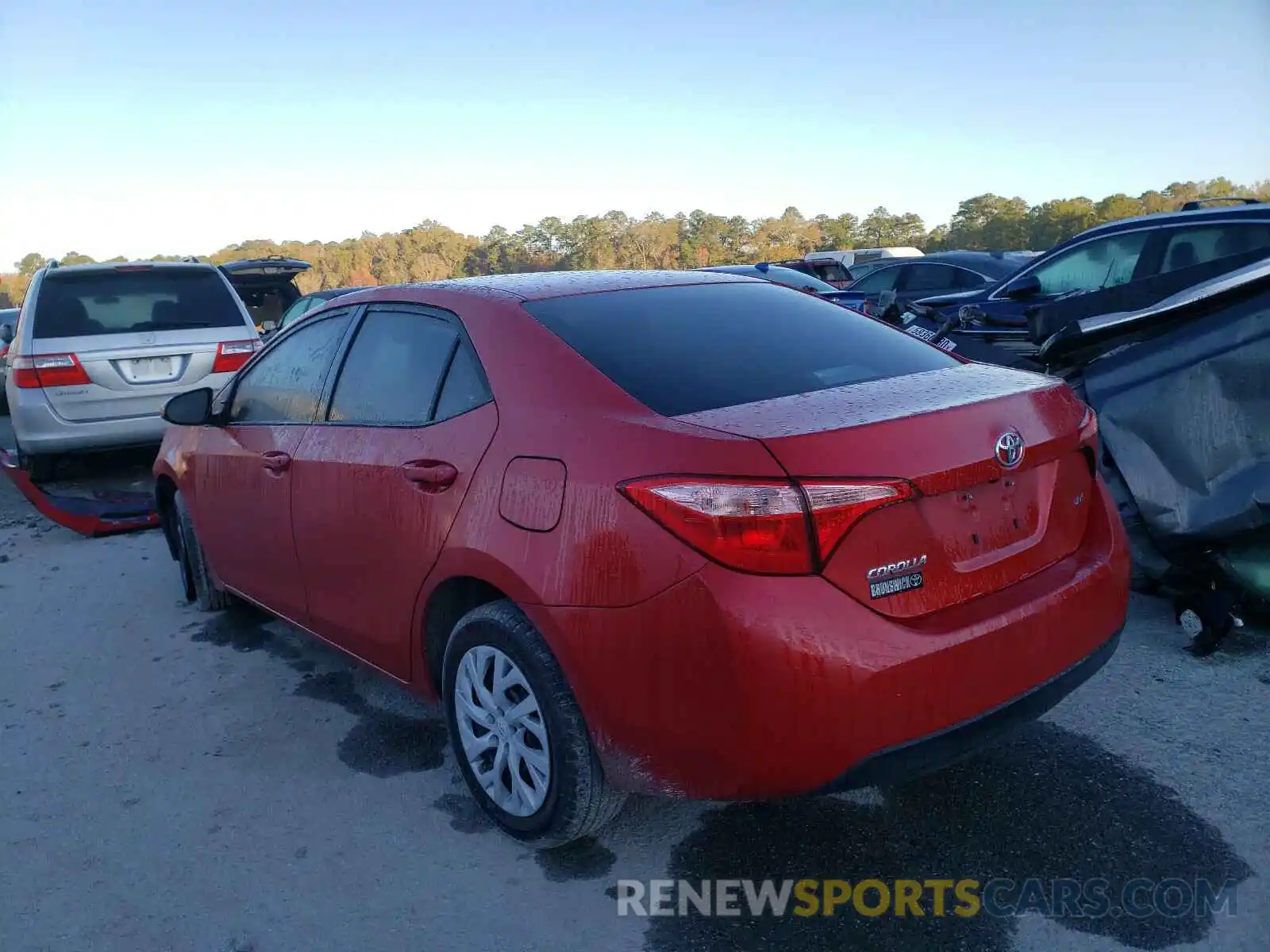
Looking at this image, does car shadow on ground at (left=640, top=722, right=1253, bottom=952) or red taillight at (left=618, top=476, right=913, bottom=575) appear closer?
red taillight at (left=618, top=476, right=913, bottom=575)

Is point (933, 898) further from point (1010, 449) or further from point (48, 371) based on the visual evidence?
point (48, 371)

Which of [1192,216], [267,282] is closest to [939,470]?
[1192,216]

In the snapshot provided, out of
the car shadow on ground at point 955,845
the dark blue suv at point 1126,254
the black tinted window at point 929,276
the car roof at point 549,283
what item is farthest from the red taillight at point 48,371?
the black tinted window at point 929,276

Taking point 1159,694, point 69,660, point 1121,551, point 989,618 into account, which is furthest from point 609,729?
point 69,660

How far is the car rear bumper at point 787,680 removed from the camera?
2107 millimetres

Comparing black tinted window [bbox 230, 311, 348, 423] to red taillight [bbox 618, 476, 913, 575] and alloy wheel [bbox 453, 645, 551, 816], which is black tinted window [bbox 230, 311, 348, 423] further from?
red taillight [bbox 618, 476, 913, 575]

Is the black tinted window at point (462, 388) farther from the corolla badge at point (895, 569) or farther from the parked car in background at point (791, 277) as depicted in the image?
the parked car in background at point (791, 277)

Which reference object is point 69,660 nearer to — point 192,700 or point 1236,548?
point 192,700

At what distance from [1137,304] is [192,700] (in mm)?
4489

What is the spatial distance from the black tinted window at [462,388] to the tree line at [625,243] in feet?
223

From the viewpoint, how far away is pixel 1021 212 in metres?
67.9

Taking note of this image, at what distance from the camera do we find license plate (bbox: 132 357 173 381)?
7324mm

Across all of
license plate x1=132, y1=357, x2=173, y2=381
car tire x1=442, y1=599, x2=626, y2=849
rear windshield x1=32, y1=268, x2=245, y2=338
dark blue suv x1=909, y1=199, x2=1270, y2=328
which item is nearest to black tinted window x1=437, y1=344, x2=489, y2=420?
car tire x1=442, y1=599, x2=626, y2=849

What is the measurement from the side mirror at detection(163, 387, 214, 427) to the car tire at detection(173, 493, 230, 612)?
0.64 metres
